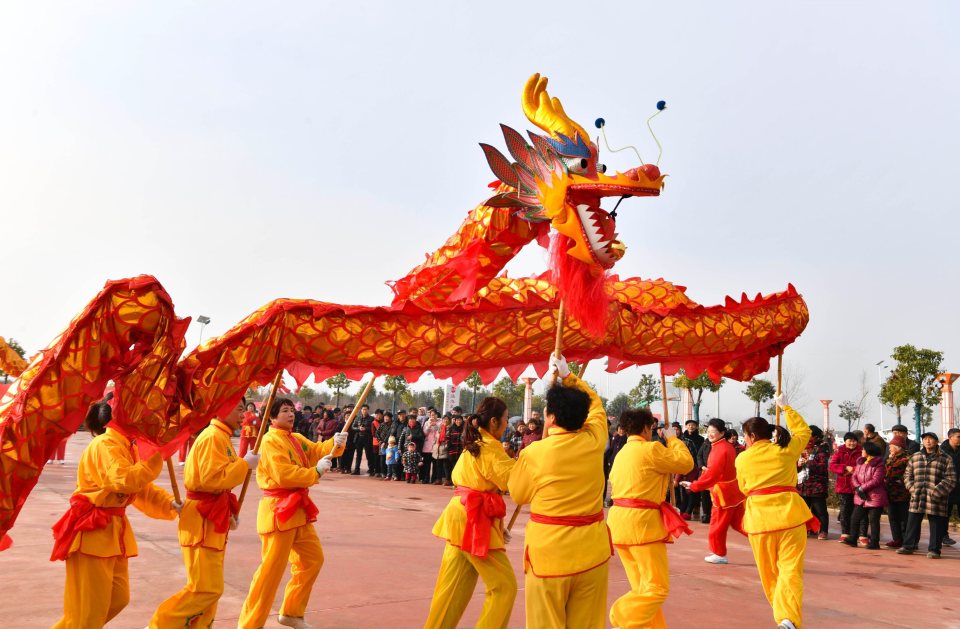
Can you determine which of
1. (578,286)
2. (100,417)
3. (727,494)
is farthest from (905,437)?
(100,417)

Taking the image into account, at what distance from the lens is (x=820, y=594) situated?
18.7 feet

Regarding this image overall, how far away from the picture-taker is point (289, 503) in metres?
4.16

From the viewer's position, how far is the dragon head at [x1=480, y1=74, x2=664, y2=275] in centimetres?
362

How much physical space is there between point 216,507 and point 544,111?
2629 millimetres

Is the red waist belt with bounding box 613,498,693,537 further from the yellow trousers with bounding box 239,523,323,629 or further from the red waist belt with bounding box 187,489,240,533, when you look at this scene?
the red waist belt with bounding box 187,489,240,533

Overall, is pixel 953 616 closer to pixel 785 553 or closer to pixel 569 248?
pixel 785 553

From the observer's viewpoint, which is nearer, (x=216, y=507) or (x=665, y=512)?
(x=216, y=507)

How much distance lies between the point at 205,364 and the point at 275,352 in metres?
0.32

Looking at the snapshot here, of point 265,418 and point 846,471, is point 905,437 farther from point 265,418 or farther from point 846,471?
point 265,418

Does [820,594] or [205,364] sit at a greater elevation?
[205,364]

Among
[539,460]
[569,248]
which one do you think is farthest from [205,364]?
[569,248]

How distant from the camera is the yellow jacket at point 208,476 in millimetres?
3707

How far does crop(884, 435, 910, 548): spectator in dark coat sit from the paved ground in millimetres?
356

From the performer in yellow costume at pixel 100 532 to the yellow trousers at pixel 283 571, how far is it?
2.24 ft
